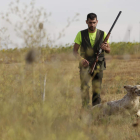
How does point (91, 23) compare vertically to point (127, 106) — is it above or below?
above

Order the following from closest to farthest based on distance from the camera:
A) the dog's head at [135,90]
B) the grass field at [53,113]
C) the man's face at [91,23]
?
1. the grass field at [53,113]
2. the dog's head at [135,90]
3. the man's face at [91,23]

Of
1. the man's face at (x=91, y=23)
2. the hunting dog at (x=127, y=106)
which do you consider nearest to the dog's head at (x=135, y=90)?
the hunting dog at (x=127, y=106)

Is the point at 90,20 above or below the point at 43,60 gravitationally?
above

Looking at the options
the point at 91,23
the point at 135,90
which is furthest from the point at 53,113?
the point at 91,23

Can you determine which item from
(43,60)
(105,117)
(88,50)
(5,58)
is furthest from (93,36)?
(5,58)

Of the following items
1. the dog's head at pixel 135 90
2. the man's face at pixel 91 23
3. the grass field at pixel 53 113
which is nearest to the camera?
the grass field at pixel 53 113

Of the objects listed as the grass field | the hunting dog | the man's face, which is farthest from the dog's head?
the man's face

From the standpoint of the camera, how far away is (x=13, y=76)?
519cm

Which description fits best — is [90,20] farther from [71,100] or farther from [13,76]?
[71,100]

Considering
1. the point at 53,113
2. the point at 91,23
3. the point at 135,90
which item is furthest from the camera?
the point at 91,23

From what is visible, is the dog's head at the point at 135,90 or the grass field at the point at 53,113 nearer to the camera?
the grass field at the point at 53,113

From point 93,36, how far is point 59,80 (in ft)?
7.89

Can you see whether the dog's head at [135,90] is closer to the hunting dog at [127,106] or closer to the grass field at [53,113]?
the hunting dog at [127,106]

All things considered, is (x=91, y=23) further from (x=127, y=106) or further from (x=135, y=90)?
(x=127, y=106)
